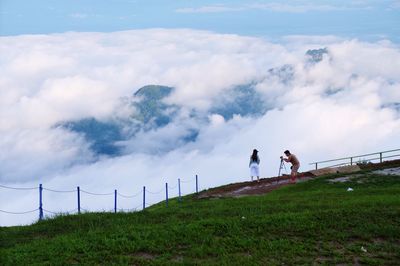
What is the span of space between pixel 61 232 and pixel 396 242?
10.6m

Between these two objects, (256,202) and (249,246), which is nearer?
(249,246)

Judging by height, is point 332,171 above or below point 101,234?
above

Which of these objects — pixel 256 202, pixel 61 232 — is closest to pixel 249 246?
pixel 61 232

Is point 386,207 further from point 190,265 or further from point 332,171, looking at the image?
point 332,171

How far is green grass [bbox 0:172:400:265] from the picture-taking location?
14812mm

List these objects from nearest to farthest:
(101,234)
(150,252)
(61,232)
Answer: (150,252) < (101,234) < (61,232)

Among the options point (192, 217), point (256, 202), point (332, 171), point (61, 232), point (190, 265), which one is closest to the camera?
point (190, 265)

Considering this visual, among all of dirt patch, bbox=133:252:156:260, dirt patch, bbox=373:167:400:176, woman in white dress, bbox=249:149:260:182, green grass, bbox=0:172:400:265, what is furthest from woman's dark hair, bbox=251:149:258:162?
dirt patch, bbox=133:252:156:260

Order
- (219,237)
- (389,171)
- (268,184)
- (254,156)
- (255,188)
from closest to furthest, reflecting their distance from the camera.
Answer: (219,237) → (389,171) → (255,188) → (254,156) → (268,184)

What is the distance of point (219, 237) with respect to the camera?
16516mm

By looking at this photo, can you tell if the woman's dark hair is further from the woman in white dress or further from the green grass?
the green grass

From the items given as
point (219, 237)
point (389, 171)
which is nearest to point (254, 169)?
point (389, 171)

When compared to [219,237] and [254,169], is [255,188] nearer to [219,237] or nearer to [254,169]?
[254,169]

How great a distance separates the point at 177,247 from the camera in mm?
15820
